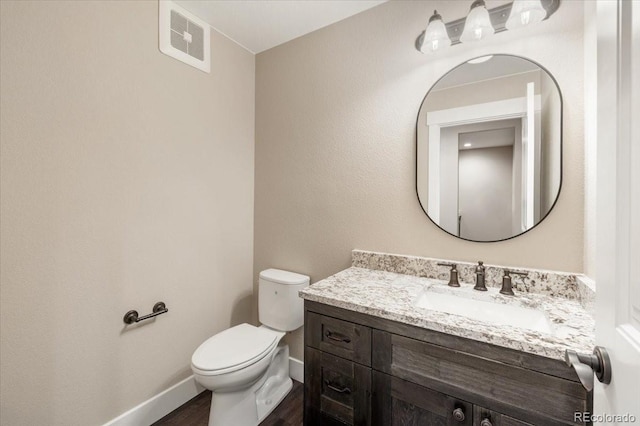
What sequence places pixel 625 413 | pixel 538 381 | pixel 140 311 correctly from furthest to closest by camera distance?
pixel 140 311, pixel 538 381, pixel 625 413

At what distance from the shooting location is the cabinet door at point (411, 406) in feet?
3.06

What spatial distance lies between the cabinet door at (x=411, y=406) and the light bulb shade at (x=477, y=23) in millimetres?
1549

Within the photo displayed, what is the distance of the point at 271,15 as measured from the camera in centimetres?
178

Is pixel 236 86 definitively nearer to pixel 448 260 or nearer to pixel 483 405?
pixel 448 260

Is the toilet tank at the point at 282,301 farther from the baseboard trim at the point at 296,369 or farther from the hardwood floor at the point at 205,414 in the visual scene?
the hardwood floor at the point at 205,414

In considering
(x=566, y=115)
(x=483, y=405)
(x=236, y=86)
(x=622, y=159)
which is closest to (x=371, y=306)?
(x=483, y=405)

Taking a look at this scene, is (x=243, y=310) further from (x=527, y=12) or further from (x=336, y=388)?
(x=527, y=12)

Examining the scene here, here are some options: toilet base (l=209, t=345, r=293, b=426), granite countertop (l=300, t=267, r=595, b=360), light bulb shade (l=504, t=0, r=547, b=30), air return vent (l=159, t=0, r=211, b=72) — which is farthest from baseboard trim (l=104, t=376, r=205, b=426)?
light bulb shade (l=504, t=0, r=547, b=30)

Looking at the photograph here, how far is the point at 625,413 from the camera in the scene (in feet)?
1.55

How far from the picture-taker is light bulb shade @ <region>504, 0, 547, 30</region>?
1197mm

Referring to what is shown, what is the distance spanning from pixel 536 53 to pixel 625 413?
144cm

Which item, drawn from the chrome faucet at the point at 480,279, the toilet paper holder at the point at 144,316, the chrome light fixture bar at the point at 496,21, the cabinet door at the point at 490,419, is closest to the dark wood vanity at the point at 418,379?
the cabinet door at the point at 490,419

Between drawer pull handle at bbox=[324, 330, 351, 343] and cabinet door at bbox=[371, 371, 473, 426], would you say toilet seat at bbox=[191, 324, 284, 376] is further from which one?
cabinet door at bbox=[371, 371, 473, 426]

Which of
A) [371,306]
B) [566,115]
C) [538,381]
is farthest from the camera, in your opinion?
[566,115]
